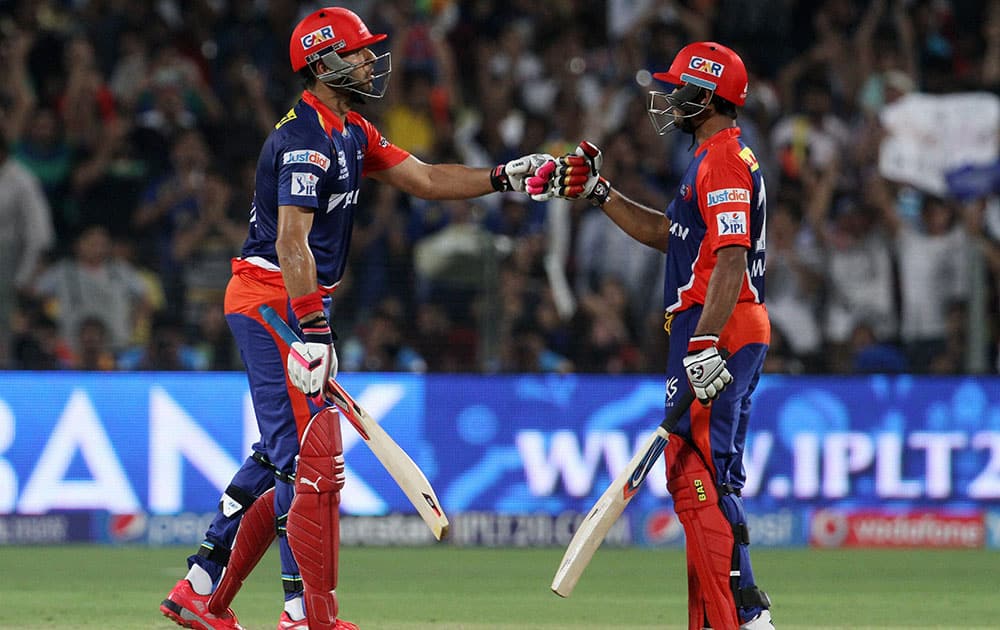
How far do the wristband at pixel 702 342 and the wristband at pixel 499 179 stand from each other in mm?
1546

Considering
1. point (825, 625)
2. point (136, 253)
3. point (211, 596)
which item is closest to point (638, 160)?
point (136, 253)

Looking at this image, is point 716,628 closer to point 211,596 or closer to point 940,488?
point 211,596

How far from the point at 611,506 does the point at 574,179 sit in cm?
162

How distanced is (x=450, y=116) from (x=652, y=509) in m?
4.98

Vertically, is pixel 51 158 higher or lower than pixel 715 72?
higher

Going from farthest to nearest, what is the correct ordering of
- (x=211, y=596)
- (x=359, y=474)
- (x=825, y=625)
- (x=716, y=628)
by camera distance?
1. (x=359, y=474)
2. (x=825, y=625)
3. (x=211, y=596)
4. (x=716, y=628)

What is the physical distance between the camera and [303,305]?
23.5ft

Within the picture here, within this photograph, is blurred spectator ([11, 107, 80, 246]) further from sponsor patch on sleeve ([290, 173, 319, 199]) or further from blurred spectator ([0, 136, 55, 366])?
sponsor patch on sleeve ([290, 173, 319, 199])

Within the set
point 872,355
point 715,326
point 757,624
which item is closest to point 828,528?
point 872,355

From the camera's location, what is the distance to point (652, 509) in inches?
504

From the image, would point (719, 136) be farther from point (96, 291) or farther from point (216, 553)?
point (96, 291)

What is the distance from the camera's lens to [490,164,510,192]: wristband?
8117 mm

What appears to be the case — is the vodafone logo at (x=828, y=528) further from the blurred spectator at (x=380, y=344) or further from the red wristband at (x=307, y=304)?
the red wristband at (x=307, y=304)

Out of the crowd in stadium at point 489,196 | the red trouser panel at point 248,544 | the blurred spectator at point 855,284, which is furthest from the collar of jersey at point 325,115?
the blurred spectator at point 855,284
